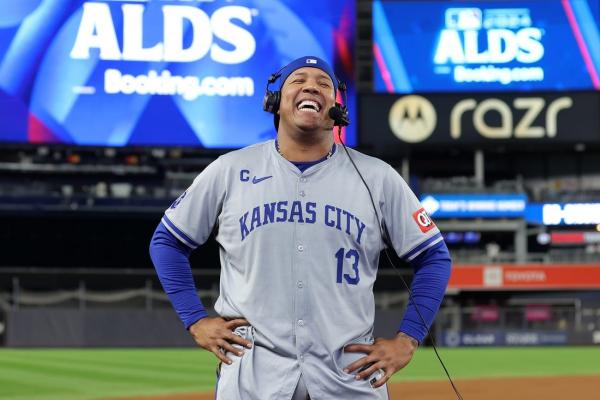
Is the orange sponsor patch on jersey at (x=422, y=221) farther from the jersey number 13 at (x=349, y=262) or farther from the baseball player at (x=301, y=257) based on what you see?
the jersey number 13 at (x=349, y=262)

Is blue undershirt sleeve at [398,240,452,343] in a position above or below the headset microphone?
below

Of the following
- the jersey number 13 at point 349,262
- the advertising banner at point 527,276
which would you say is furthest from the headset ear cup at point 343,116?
the advertising banner at point 527,276

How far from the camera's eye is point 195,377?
49.7ft

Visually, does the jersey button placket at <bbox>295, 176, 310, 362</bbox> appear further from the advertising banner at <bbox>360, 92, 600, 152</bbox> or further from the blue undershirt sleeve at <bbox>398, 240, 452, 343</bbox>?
the advertising banner at <bbox>360, 92, 600, 152</bbox>

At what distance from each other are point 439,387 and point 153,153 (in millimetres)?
22929

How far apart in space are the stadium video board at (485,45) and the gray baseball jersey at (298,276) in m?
33.3

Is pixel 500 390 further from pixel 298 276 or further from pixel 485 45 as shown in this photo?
pixel 485 45

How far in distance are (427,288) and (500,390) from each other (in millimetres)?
10155

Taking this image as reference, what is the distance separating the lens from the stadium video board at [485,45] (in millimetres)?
35906

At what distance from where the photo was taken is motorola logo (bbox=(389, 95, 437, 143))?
35531mm

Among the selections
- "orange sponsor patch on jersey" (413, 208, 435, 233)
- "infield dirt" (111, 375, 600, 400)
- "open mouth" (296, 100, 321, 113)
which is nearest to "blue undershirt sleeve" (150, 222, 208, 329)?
"open mouth" (296, 100, 321, 113)

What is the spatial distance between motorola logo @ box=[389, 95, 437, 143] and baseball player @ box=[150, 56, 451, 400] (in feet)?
107

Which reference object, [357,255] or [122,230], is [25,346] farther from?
[357,255]

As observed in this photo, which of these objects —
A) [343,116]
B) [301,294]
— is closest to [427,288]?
[301,294]
